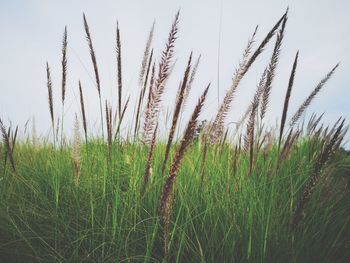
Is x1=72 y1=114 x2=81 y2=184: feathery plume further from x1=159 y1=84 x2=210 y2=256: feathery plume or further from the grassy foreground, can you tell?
x1=159 y1=84 x2=210 y2=256: feathery plume

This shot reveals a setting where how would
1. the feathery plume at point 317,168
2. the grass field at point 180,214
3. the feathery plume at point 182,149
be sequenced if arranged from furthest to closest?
the grass field at point 180,214, the feathery plume at point 317,168, the feathery plume at point 182,149

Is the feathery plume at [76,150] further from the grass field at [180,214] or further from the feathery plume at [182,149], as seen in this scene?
the feathery plume at [182,149]

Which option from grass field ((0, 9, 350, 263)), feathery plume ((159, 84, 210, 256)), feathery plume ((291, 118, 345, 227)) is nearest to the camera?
feathery plume ((159, 84, 210, 256))

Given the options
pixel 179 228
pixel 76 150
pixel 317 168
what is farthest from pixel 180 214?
pixel 317 168

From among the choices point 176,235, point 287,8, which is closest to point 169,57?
point 287,8

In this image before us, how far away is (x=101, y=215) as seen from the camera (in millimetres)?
2143

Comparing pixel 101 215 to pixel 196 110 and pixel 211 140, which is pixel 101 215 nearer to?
pixel 211 140

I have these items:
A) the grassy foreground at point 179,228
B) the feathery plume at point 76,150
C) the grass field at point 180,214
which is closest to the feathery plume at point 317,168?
the grass field at point 180,214

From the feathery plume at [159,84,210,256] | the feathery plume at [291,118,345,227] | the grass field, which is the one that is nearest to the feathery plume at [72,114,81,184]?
the grass field

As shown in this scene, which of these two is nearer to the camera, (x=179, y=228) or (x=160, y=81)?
(x=160, y=81)

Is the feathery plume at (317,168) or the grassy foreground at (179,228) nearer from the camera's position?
the feathery plume at (317,168)

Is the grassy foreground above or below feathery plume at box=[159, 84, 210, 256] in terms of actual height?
below

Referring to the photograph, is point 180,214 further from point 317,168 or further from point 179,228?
point 317,168

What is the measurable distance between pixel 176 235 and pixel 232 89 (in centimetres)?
101
